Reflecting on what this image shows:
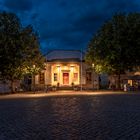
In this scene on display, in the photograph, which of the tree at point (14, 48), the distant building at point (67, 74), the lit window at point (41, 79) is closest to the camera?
the tree at point (14, 48)

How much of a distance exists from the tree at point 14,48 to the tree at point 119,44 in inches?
382

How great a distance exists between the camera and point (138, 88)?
186 feet

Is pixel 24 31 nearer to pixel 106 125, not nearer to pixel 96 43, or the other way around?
pixel 96 43

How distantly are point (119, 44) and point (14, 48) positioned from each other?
14005 millimetres

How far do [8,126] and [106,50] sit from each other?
40.2 metres

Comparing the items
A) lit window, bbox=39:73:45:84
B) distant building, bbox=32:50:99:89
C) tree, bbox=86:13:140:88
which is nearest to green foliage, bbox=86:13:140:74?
tree, bbox=86:13:140:88

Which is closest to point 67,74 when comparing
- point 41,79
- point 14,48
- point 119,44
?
point 41,79

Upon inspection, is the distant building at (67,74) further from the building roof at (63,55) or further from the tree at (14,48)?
the tree at (14,48)

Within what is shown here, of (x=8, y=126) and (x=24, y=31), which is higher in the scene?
(x=24, y=31)

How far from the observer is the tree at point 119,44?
5153cm

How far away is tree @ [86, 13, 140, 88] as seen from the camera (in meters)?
51.5

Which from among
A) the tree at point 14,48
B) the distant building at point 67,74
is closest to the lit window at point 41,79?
the distant building at point 67,74

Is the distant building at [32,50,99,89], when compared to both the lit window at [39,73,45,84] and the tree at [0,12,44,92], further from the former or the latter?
the tree at [0,12,44,92]

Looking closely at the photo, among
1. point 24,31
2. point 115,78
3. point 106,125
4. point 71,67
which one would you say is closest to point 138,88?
point 115,78
